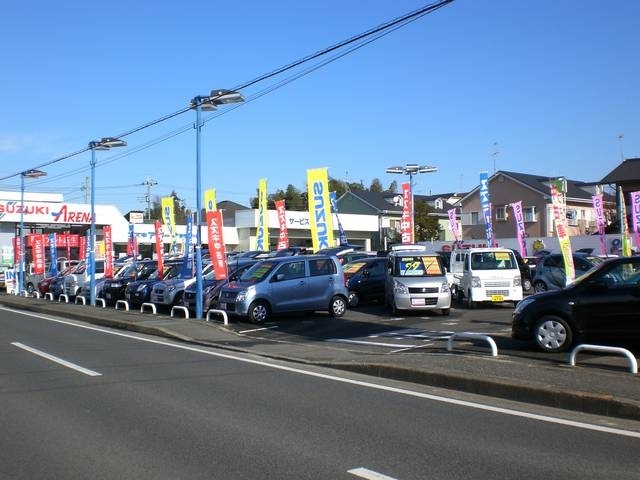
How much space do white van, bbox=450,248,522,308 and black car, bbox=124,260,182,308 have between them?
407 inches

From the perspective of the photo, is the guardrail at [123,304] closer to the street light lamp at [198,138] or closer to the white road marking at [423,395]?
the street light lamp at [198,138]

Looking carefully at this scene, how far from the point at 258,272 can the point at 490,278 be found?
696cm

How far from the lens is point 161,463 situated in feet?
18.1

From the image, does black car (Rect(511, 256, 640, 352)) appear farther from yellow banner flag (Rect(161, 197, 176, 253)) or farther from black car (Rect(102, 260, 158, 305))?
yellow banner flag (Rect(161, 197, 176, 253))

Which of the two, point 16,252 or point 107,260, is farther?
point 16,252

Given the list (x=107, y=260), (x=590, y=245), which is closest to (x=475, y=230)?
(x=590, y=245)

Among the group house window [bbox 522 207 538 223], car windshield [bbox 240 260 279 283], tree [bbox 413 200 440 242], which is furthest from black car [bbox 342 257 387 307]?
tree [bbox 413 200 440 242]

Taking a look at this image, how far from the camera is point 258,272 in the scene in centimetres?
1831

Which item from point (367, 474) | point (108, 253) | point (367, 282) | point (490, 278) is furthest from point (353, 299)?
point (367, 474)

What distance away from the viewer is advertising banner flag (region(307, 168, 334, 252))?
86.9 ft

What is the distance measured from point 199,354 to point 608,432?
8.05 meters

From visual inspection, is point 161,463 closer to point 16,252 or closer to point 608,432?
point 608,432

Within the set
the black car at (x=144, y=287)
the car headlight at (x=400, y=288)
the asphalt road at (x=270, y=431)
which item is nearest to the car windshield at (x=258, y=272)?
the car headlight at (x=400, y=288)

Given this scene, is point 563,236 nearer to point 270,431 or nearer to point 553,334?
point 553,334
